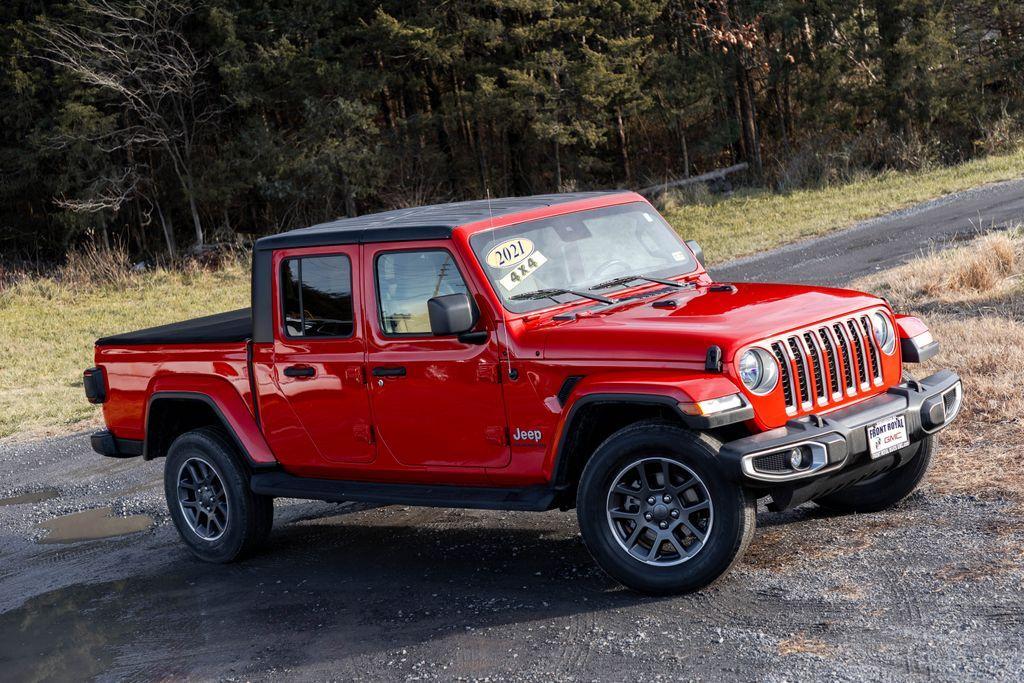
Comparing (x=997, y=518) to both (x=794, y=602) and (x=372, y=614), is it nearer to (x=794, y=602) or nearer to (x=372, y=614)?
(x=794, y=602)

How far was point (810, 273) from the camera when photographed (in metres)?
15.7

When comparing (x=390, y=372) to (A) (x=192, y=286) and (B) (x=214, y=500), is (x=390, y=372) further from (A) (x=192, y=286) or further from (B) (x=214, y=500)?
(A) (x=192, y=286)

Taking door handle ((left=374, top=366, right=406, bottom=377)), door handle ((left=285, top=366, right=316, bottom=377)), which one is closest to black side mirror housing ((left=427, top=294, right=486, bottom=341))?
door handle ((left=374, top=366, right=406, bottom=377))

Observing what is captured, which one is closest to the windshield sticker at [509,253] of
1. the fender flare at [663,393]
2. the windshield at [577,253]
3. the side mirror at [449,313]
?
the windshield at [577,253]

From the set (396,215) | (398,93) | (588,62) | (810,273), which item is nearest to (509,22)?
(588,62)

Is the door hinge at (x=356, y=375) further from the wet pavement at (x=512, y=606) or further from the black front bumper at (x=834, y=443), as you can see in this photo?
the black front bumper at (x=834, y=443)

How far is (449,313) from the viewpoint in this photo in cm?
546

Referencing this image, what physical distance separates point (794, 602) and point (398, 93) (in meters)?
32.6

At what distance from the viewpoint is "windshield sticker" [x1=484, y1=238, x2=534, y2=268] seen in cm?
587

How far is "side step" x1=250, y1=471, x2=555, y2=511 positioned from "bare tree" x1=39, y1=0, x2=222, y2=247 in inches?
986

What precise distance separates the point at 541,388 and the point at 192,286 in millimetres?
19789

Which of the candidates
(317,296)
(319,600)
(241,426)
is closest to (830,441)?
(319,600)

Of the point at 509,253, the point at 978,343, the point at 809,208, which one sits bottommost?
the point at 809,208

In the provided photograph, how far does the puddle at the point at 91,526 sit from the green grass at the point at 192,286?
620 cm
